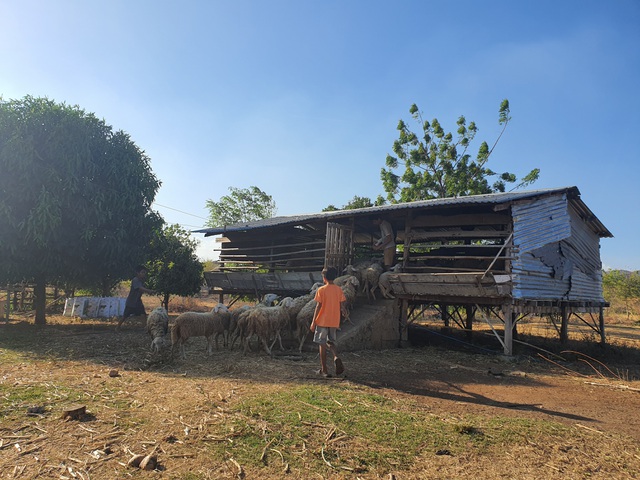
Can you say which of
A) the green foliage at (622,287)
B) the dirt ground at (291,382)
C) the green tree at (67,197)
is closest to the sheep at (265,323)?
the dirt ground at (291,382)

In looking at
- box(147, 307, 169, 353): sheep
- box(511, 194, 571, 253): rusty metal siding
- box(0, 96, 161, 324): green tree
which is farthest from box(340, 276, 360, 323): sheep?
box(0, 96, 161, 324): green tree

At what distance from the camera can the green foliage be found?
33.7 metres

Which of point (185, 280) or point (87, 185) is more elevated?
point (87, 185)

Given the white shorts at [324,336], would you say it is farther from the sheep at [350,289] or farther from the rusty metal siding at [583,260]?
the rusty metal siding at [583,260]

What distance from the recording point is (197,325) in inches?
387

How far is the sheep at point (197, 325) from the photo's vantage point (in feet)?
31.4

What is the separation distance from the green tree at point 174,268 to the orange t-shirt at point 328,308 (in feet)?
49.4

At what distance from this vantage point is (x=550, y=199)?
1288 cm

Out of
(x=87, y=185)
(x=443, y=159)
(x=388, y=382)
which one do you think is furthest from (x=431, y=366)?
(x=443, y=159)

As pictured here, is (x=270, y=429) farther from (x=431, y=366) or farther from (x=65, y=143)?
(x=65, y=143)

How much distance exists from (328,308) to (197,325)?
3.80 metres

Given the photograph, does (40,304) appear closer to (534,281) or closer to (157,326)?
(157,326)

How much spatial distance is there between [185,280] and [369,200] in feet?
56.1

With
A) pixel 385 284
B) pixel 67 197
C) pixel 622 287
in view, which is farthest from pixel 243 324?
pixel 622 287
